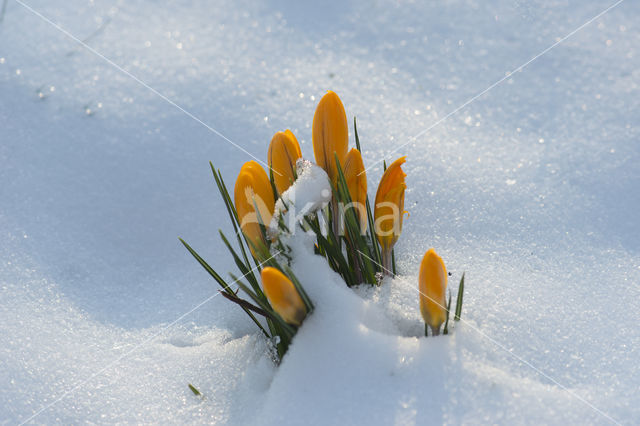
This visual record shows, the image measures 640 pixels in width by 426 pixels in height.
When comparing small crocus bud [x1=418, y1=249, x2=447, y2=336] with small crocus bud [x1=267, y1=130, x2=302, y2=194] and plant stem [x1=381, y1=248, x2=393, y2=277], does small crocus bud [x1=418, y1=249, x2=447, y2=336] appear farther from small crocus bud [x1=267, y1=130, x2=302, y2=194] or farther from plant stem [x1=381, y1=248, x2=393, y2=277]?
small crocus bud [x1=267, y1=130, x2=302, y2=194]

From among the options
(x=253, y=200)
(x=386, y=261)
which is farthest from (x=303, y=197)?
(x=386, y=261)

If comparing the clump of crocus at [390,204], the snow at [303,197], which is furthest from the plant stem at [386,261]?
the snow at [303,197]

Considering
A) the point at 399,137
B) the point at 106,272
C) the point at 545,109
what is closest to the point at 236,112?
the point at 399,137

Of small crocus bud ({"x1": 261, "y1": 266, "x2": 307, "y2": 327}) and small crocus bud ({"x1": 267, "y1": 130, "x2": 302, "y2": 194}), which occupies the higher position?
small crocus bud ({"x1": 267, "y1": 130, "x2": 302, "y2": 194})

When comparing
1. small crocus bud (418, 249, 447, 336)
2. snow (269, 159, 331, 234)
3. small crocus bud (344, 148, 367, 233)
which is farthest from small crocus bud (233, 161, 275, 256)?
small crocus bud (418, 249, 447, 336)

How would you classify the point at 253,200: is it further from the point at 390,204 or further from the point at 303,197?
the point at 390,204
